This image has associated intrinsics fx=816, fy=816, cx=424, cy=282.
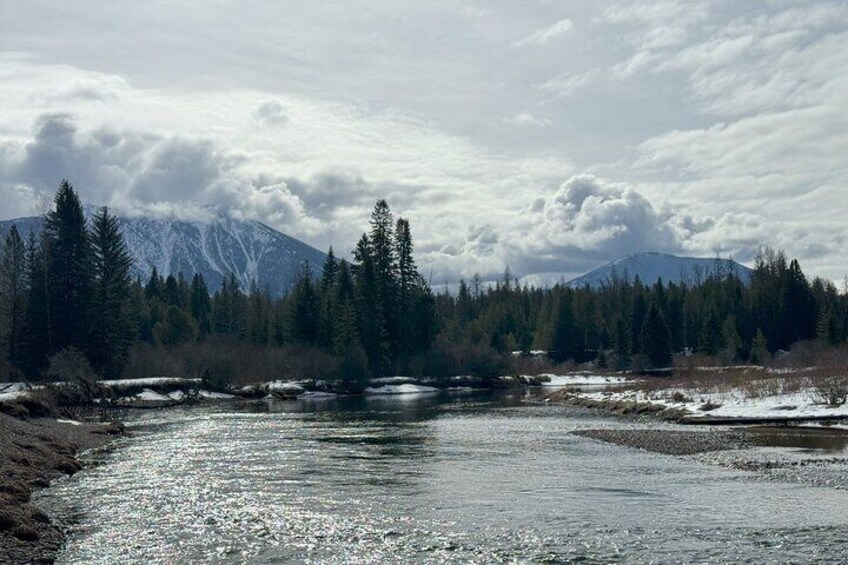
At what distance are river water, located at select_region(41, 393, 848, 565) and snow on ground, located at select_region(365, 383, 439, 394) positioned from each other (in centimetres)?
5473

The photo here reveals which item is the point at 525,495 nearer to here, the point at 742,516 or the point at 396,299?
the point at 742,516

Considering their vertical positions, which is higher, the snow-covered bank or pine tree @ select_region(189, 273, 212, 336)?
pine tree @ select_region(189, 273, 212, 336)

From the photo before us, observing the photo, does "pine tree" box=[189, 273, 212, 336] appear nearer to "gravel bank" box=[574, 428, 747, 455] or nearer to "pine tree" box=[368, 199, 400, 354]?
"pine tree" box=[368, 199, 400, 354]

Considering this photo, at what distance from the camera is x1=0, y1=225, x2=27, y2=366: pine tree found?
3000 inches

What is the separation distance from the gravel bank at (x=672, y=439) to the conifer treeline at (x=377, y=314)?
5411cm

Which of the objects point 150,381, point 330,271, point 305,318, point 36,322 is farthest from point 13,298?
point 330,271

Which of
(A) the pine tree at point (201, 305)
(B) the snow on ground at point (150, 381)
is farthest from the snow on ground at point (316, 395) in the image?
(A) the pine tree at point (201, 305)

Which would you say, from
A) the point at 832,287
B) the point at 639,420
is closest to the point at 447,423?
the point at 639,420

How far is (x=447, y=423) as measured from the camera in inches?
2138

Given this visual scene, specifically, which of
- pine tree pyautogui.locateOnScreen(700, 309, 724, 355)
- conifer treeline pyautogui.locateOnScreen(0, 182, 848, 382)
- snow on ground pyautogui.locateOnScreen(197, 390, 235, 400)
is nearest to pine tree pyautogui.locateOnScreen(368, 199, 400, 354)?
conifer treeline pyautogui.locateOnScreen(0, 182, 848, 382)

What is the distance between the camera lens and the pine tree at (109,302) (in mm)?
79625

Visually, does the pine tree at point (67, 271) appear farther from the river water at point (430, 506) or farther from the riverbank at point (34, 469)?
the river water at point (430, 506)

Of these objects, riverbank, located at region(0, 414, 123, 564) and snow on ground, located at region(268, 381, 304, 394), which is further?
snow on ground, located at region(268, 381, 304, 394)

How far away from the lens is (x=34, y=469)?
29.7m
